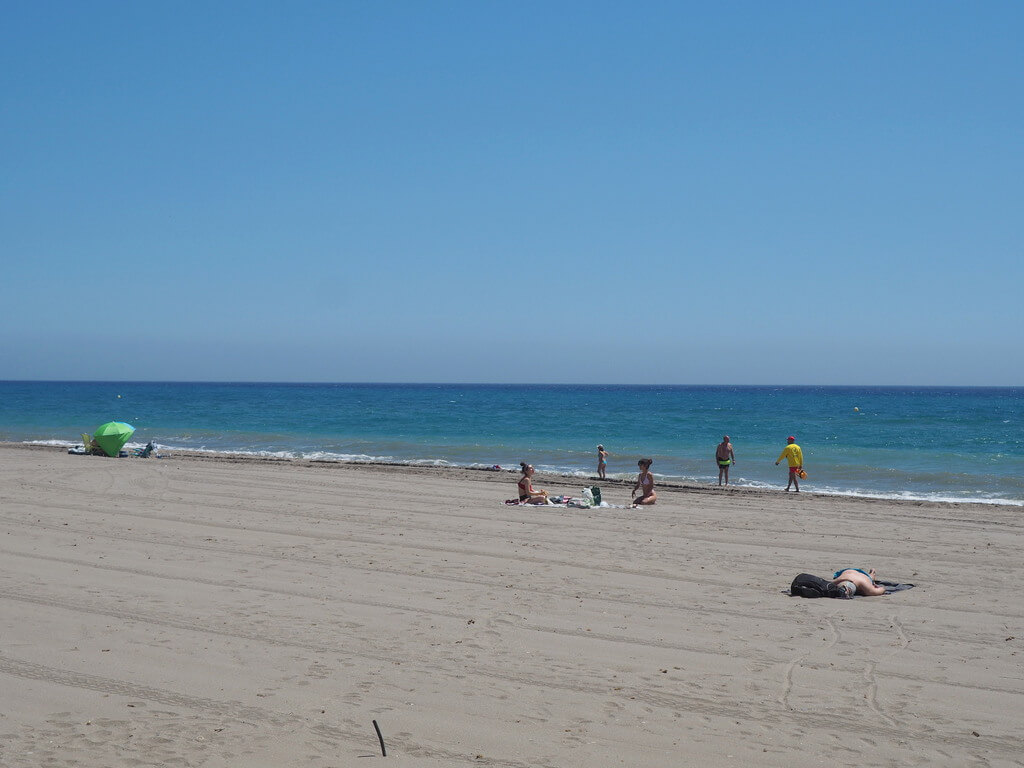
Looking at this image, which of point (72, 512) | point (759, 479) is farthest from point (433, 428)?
point (72, 512)

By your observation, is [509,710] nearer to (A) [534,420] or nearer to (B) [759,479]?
(B) [759,479]

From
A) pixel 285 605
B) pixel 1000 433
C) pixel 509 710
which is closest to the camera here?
pixel 509 710

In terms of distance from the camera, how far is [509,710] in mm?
5637

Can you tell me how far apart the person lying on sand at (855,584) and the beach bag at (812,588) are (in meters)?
0.09

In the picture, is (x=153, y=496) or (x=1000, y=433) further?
(x=1000, y=433)

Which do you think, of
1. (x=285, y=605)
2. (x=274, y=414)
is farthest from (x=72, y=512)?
(x=274, y=414)

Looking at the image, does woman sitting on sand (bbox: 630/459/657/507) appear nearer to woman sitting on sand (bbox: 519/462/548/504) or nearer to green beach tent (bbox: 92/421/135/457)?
woman sitting on sand (bbox: 519/462/548/504)

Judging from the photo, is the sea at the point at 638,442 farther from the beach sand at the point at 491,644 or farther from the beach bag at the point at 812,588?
the beach bag at the point at 812,588

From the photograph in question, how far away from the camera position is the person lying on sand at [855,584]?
8799 mm

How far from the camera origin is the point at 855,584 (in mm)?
8922

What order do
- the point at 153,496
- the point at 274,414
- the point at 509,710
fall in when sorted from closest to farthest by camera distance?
the point at 509,710 < the point at 153,496 < the point at 274,414

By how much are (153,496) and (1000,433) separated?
42.7 meters

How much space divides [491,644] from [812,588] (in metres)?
3.73

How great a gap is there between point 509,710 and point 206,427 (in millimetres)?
44807
